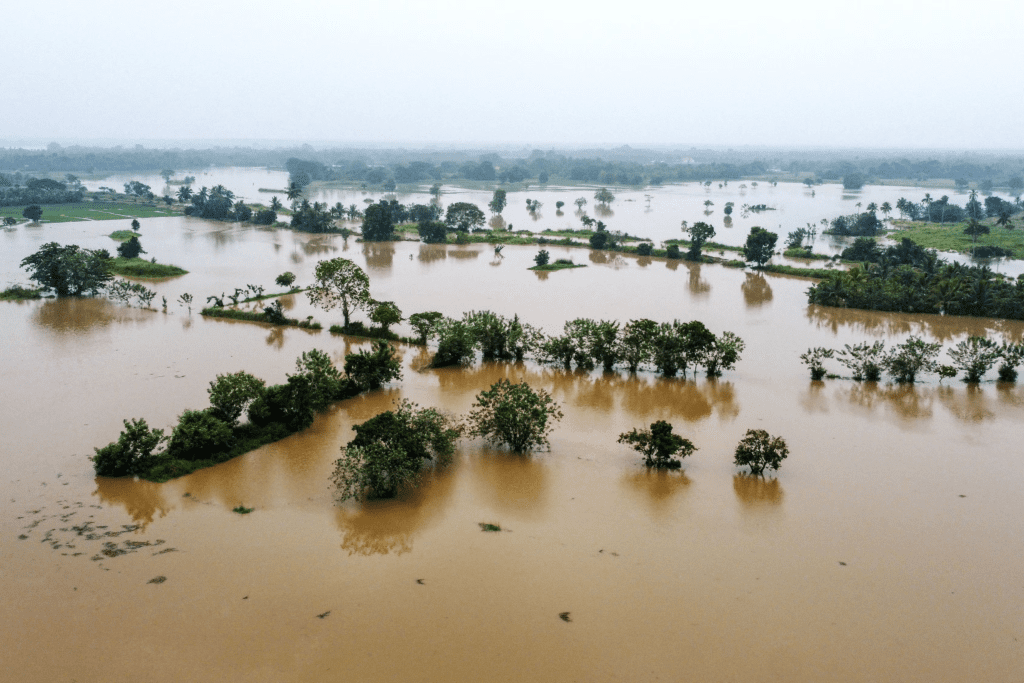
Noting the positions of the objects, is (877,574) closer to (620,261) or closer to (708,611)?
(708,611)

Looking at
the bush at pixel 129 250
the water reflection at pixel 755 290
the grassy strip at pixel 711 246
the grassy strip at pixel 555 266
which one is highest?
the grassy strip at pixel 711 246

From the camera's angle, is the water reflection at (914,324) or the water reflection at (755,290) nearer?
the water reflection at (914,324)

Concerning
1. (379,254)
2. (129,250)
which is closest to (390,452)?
(379,254)

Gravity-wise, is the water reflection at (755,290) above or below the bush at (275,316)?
above

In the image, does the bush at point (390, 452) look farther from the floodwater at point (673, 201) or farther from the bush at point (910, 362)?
the floodwater at point (673, 201)

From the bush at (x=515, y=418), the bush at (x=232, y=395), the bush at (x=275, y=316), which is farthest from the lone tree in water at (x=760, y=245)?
the bush at (x=232, y=395)

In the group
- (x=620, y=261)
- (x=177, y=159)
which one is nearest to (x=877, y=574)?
(x=620, y=261)

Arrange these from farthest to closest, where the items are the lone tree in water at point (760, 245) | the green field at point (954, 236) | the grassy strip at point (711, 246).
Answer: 1. the grassy strip at point (711, 246)
2. the green field at point (954, 236)
3. the lone tree in water at point (760, 245)
